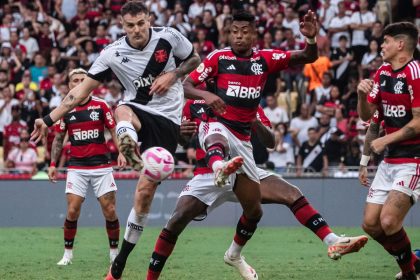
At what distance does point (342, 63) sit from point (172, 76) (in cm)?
1437

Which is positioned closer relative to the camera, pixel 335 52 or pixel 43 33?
pixel 335 52

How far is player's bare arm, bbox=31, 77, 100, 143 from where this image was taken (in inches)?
379

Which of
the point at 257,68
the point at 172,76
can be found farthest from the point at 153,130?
the point at 257,68

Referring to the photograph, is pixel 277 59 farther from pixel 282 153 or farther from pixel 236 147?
pixel 282 153

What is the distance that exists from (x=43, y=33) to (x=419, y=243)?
14.6m

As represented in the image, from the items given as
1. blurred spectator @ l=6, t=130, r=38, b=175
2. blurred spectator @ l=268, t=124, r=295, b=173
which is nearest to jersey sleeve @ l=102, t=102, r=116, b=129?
blurred spectator @ l=6, t=130, r=38, b=175

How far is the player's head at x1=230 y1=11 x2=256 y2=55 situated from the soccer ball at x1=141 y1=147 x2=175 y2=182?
1493mm

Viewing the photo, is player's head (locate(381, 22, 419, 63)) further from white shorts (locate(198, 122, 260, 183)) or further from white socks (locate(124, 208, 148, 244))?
white socks (locate(124, 208, 148, 244))

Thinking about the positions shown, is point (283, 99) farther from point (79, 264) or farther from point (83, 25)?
point (79, 264)

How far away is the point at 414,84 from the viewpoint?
10070mm

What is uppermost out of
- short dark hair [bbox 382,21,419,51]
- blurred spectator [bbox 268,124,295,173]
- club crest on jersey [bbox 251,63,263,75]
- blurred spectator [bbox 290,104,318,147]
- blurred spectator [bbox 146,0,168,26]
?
short dark hair [bbox 382,21,419,51]

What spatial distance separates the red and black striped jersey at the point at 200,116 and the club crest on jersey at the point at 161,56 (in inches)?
27.9

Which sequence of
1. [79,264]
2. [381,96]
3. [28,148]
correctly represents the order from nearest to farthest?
[381,96] → [79,264] → [28,148]

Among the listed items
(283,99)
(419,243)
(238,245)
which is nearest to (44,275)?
(238,245)
